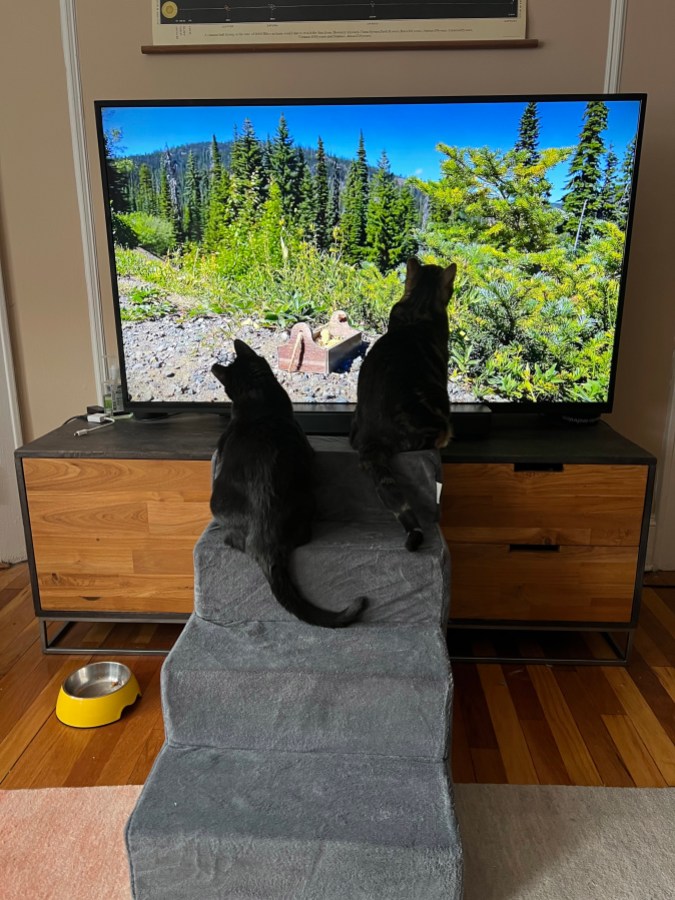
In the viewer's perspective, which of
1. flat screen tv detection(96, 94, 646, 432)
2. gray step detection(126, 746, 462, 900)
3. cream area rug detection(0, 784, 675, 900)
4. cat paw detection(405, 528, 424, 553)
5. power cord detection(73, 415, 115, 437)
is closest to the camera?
gray step detection(126, 746, 462, 900)

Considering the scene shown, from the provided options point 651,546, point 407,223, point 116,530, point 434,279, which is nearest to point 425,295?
point 434,279

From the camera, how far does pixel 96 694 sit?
1885 mm

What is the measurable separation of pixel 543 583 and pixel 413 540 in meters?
0.79

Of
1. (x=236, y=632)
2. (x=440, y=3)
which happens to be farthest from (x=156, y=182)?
(x=236, y=632)

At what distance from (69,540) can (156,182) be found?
1166 millimetres

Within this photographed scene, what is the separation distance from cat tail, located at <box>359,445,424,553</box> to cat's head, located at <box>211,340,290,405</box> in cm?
27

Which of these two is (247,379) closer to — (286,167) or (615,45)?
(286,167)

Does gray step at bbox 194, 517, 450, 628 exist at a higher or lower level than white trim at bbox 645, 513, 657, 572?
higher

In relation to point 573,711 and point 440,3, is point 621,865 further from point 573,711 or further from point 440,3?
point 440,3

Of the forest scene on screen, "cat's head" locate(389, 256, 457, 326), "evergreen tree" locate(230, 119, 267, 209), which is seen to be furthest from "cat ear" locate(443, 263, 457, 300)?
"evergreen tree" locate(230, 119, 267, 209)

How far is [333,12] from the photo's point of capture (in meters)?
2.14

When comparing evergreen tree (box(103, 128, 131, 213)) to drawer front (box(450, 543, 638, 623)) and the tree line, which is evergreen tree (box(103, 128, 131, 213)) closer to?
the tree line

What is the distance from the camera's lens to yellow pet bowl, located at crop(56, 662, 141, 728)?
68.6 inches

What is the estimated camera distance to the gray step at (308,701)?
51.0 inches
